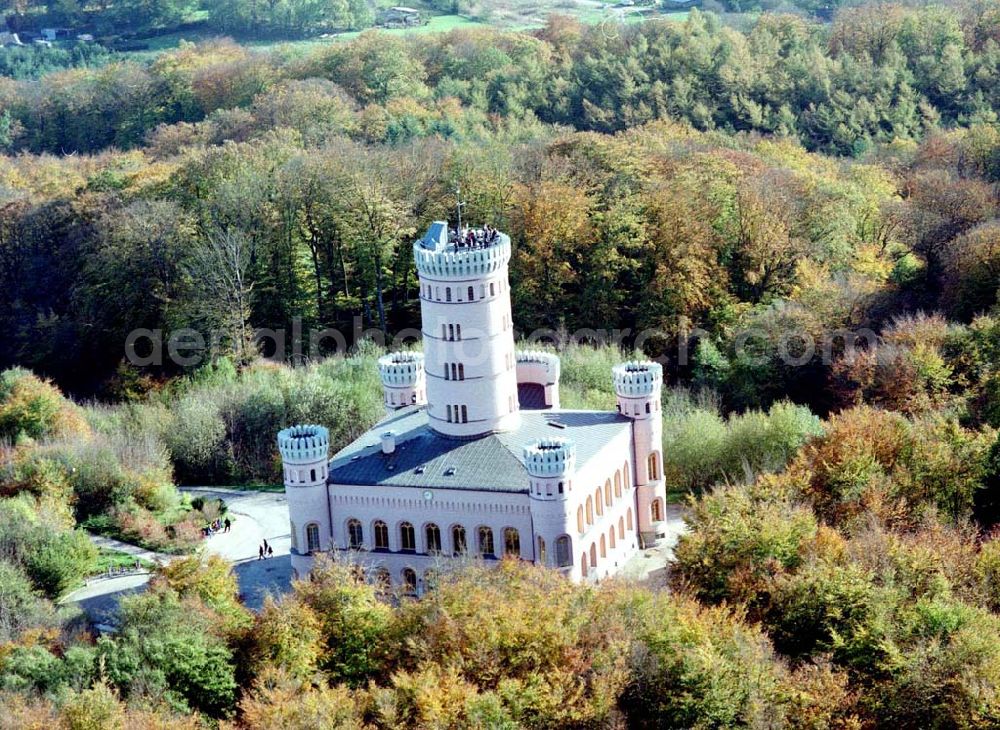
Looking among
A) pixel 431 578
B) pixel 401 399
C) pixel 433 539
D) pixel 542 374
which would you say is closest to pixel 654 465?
pixel 542 374

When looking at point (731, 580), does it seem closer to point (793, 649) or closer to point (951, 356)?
point (793, 649)

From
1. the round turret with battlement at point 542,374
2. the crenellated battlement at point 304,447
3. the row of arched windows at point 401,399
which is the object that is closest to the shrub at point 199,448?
the row of arched windows at point 401,399

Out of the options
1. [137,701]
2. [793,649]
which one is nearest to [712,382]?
[793,649]

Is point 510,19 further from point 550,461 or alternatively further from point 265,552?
point 550,461

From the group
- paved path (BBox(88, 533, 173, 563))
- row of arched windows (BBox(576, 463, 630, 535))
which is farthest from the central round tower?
paved path (BBox(88, 533, 173, 563))

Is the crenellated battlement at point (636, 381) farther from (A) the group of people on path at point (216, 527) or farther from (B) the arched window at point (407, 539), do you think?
(A) the group of people on path at point (216, 527)

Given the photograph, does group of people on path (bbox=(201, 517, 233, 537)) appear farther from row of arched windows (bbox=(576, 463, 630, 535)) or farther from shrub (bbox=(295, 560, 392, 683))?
row of arched windows (bbox=(576, 463, 630, 535))
